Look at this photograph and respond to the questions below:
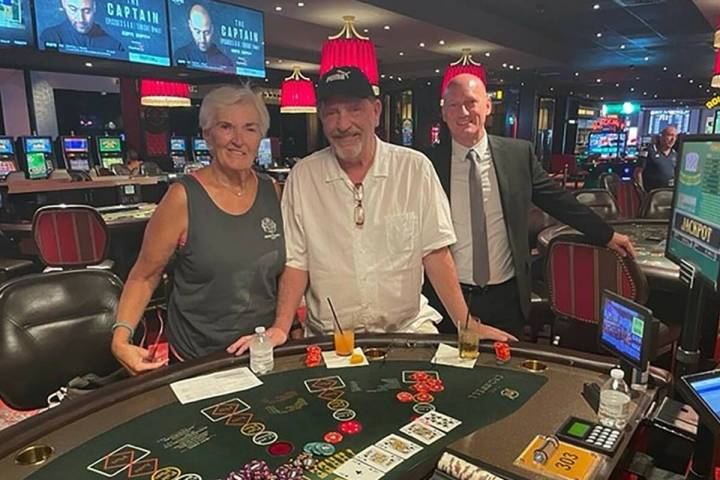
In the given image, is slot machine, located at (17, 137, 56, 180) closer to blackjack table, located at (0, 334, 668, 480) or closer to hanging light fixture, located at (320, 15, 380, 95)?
hanging light fixture, located at (320, 15, 380, 95)

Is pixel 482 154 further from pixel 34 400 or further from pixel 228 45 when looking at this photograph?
pixel 228 45

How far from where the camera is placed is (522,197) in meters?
2.53

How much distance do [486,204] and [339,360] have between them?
1111 mm

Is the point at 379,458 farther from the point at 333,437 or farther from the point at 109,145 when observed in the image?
the point at 109,145

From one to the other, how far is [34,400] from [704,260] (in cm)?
215

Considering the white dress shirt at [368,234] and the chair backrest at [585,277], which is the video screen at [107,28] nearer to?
the white dress shirt at [368,234]

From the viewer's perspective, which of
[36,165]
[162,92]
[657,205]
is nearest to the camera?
[657,205]

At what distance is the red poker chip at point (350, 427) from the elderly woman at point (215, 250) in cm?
55

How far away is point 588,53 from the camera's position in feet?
36.6

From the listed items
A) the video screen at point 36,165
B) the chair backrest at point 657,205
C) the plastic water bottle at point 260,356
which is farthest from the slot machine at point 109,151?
the plastic water bottle at point 260,356

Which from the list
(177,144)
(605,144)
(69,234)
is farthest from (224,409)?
(605,144)

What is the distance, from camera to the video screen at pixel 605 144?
1753 cm

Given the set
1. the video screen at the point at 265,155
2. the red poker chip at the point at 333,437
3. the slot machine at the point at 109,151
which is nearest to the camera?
the red poker chip at the point at 333,437

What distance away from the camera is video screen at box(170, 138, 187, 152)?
1191cm
